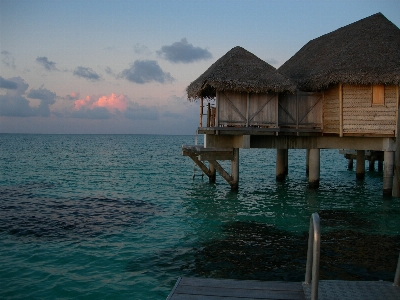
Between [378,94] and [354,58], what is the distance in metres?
1.98

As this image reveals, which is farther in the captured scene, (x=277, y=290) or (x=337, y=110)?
(x=337, y=110)

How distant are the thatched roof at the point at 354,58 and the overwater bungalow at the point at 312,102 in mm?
39

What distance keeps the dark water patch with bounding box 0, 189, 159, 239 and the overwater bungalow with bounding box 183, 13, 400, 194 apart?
14.1 ft

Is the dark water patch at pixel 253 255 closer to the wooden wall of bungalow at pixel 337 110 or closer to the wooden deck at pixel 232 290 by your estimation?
the wooden deck at pixel 232 290

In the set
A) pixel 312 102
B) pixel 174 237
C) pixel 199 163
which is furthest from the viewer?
pixel 199 163

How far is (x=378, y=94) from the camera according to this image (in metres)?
16.6

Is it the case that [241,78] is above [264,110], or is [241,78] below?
above

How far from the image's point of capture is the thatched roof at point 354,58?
16234 mm

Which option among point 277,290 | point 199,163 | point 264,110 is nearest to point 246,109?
point 264,110

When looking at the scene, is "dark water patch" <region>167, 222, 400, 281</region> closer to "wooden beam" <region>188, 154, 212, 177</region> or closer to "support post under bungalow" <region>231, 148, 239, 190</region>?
"support post under bungalow" <region>231, 148, 239, 190</region>

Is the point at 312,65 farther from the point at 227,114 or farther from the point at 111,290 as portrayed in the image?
the point at 111,290

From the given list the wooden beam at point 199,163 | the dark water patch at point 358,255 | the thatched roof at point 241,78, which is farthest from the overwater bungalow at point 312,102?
the dark water patch at point 358,255

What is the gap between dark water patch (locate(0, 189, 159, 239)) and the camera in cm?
1243

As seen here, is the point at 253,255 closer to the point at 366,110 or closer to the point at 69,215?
the point at 69,215
